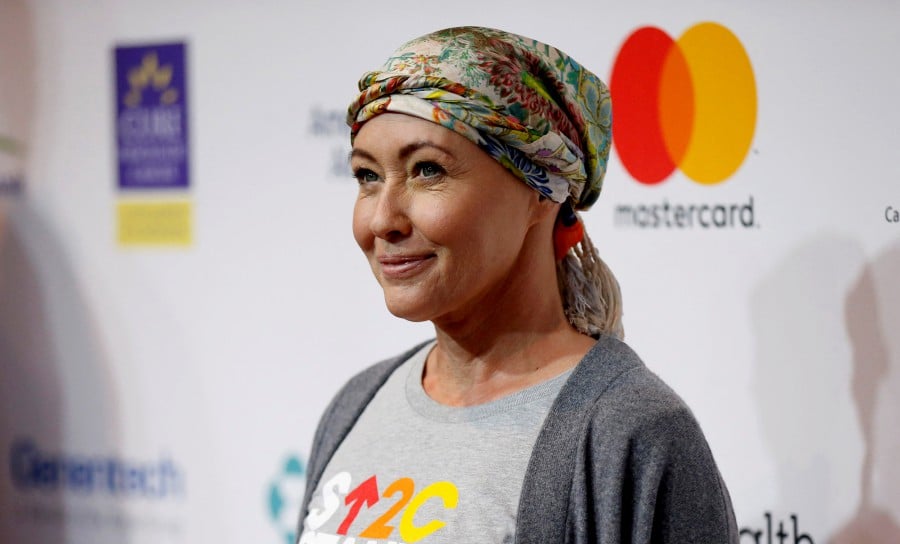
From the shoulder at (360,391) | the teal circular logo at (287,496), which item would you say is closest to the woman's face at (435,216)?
the shoulder at (360,391)

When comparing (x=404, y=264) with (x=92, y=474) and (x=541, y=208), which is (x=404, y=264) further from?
(x=92, y=474)

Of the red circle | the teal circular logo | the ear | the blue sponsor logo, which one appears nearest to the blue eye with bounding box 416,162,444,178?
the ear

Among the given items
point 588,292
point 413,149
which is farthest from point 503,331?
point 413,149

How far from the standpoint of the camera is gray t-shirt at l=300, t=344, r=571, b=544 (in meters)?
1.17

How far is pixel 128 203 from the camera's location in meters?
2.32

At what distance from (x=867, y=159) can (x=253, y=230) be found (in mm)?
1138

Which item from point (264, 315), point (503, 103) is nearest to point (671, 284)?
point (503, 103)

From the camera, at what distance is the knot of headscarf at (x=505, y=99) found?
1.17 meters

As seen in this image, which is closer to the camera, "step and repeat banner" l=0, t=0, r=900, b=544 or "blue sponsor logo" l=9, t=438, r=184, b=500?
"step and repeat banner" l=0, t=0, r=900, b=544

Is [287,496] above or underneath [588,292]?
underneath

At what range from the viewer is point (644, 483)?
3.57 feet

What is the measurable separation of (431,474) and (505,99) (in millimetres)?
413

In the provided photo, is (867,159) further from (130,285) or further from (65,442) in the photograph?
(65,442)

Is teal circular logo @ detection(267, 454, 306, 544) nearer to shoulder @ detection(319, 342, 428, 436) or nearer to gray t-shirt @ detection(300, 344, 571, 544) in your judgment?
shoulder @ detection(319, 342, 428, 436)
